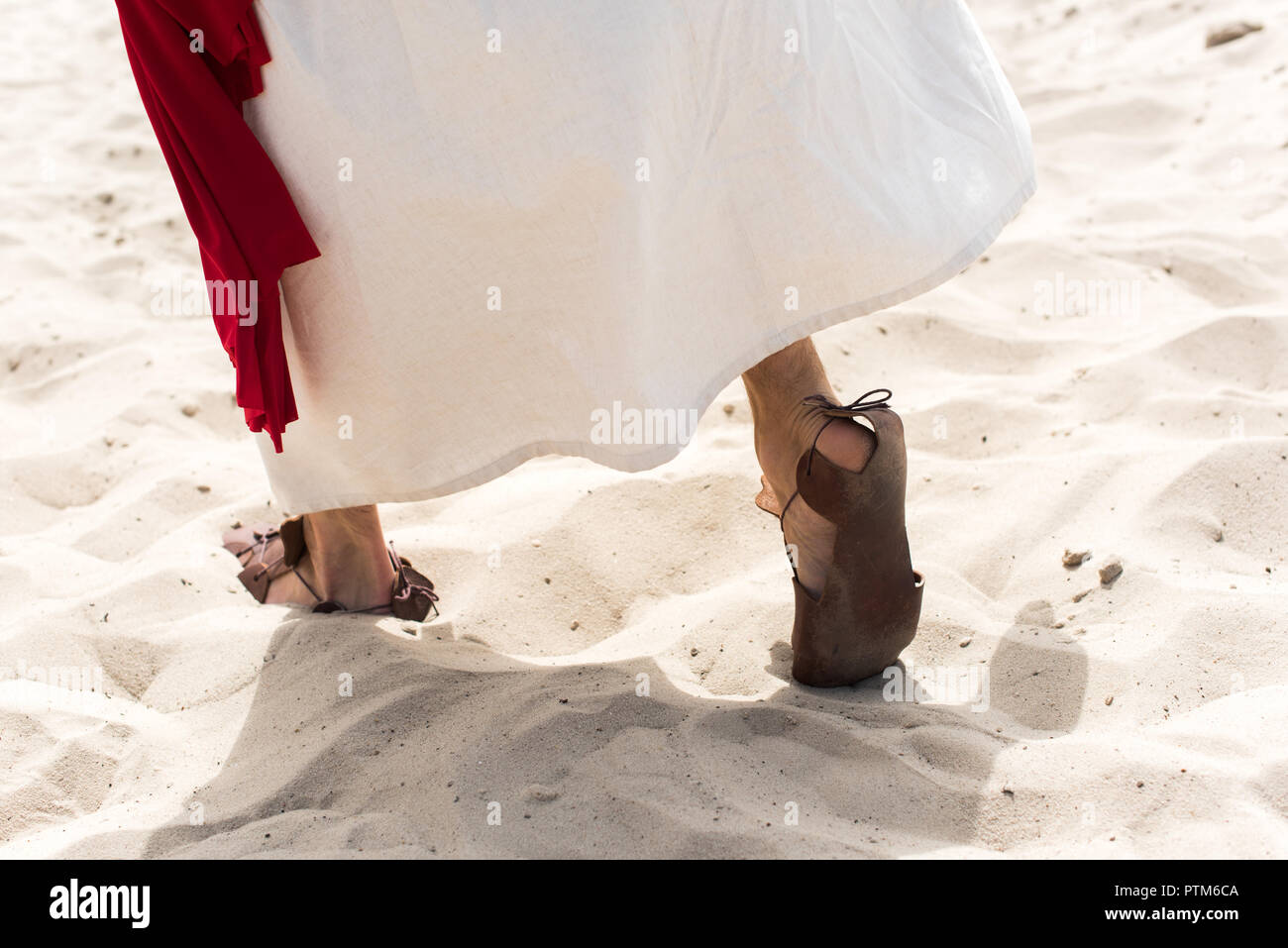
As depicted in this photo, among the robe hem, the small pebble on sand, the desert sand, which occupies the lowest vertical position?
the desert sand

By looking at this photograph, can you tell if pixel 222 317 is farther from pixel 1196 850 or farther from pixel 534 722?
pixel 1196 850

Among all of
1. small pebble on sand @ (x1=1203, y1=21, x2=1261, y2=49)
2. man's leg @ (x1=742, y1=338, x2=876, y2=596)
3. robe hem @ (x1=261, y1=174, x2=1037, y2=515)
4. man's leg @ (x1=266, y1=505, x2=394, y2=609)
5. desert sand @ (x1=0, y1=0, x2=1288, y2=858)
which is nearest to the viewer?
desert sand @ (x1=0, y1=0, x2=1288, y2=858)

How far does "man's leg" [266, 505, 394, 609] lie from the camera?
2.06 meters

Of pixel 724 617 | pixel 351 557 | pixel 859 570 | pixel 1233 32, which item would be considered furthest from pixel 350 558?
pixel 1233 32

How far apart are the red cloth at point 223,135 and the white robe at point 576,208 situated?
0.12ft

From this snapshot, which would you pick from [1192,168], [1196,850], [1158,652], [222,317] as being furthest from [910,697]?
[1192,168]

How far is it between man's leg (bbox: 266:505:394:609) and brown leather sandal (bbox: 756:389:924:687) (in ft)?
2.53

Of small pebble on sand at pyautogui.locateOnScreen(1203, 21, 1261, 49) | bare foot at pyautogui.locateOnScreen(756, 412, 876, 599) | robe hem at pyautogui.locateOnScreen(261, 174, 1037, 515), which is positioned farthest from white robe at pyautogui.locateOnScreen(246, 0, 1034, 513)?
small pebble on sand at pyautogui.locateOnScreen(1203, 21, 1261, 49)

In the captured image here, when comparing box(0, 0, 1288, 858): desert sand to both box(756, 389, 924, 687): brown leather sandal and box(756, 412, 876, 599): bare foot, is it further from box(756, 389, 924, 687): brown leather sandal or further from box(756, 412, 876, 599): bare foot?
box(756, 412, 876, 599): bare foot

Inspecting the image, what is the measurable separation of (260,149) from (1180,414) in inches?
72.1

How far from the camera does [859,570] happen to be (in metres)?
1.70

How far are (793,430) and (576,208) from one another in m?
0.49

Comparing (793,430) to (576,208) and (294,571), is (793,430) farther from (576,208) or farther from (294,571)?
(294,571)

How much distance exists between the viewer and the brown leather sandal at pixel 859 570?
5.44 ft
